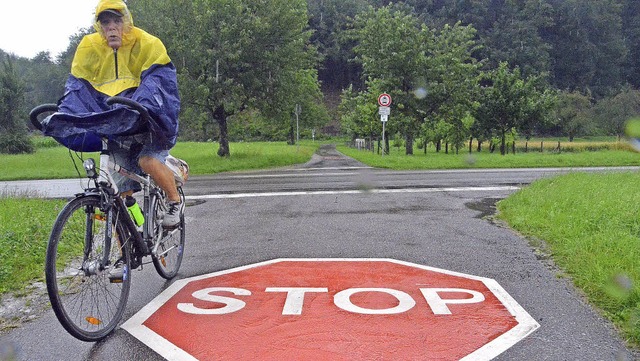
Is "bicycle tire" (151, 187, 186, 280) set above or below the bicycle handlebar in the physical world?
below

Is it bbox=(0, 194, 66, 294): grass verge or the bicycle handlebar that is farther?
bbox=(0, 194, 66, 294): grass verge

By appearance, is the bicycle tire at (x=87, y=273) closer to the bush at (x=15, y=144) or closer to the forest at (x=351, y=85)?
the forest at (x=351, y=85)

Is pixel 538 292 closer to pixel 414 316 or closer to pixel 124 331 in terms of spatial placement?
pixel 414 316

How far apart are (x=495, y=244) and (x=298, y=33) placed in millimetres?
18380

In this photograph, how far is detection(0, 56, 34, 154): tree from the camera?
3316cm

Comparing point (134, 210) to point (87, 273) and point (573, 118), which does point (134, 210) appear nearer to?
point (87, 273)

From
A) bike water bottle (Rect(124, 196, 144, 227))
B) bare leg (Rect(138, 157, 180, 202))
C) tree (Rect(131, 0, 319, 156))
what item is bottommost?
bike water bottle (Rect(124, 196, 144, 227))

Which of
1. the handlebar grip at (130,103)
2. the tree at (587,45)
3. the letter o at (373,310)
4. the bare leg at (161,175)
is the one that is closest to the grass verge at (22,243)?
the bare leg at (161,175)

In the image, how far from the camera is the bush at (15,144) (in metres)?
32.9

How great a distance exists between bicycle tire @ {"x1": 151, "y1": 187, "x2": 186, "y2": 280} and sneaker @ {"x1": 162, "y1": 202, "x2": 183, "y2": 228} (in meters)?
0.04

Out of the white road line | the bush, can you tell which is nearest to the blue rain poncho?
the white road line

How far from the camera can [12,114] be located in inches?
1328

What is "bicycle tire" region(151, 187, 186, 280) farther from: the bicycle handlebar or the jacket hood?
the jacket hood

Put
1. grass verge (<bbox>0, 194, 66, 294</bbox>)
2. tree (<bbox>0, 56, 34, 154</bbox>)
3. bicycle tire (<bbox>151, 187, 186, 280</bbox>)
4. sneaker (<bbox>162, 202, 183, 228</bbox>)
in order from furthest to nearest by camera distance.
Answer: tree (<bbox>0, 56, 34, 154</bbox>) → grass verge (<bbox>0, 194, 66, 294</bbox>) → sneaker (<bbox>162, 202, 183, 228</bbox>) → bicycle tire (<bbox>151, 187, 186, 280</bbox>)
